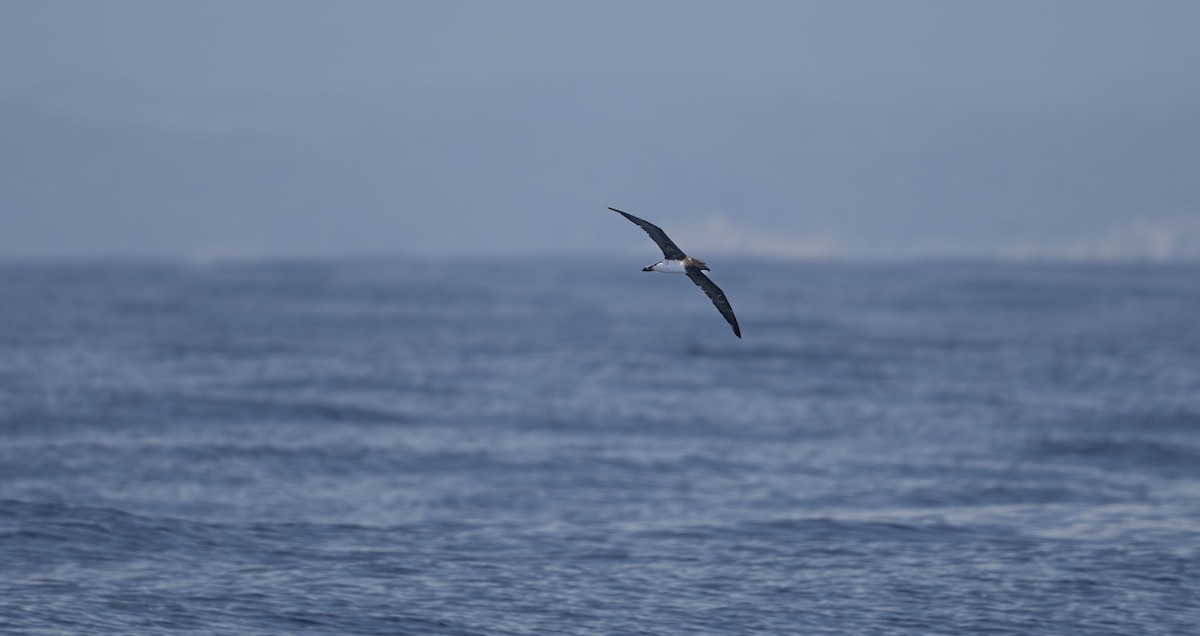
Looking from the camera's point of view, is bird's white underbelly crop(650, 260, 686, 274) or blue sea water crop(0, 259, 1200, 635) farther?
blue sea water crop(0, 259, 1200, 635)

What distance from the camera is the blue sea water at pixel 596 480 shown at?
22234 mm

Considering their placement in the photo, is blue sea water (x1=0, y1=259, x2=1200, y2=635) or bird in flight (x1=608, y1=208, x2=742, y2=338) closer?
bird in flight (x1=608, y1=208, x2=742, y2=338)

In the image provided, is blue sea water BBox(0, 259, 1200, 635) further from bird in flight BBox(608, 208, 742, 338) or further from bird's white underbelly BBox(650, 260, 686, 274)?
bird's white underbelly BBox(650, 260, 686, 274)

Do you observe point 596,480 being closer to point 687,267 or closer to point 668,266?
point 687,267

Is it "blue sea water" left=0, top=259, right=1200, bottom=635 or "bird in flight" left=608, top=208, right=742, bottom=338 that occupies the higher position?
"bird in flight" left=608, top=208, right=742, bottom=338

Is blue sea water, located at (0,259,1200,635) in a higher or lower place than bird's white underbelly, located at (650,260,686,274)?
lower

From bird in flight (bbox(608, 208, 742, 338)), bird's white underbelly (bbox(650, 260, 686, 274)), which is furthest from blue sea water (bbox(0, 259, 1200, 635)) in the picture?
bird's white underbelly (bbox(650, 260, 686, 274))

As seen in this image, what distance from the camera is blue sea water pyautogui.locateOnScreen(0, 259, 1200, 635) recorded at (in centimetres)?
2223

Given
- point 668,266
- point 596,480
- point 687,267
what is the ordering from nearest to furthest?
point 668,266 < point 687,267 < point 596,480

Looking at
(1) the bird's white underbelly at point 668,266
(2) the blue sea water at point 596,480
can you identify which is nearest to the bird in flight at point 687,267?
(1) the bird's white underbelly at point 668,266

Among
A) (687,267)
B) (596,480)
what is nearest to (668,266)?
(687,267)

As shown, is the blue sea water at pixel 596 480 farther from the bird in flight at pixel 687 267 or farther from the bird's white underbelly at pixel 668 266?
the bird's white underbelly at pixel 668 266

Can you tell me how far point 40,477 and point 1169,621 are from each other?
72.8 feet

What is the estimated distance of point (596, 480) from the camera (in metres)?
31.9
